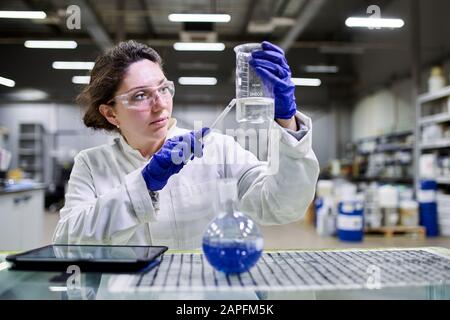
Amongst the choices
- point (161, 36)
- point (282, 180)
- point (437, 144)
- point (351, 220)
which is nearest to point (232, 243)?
point (282, 180)

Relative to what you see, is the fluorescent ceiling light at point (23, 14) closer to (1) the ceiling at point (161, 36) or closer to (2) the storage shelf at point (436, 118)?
(1) the ceiling at point (161, 36)

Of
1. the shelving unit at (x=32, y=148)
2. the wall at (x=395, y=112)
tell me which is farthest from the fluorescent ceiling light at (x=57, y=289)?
the shelving unit at (x=32, y=148)

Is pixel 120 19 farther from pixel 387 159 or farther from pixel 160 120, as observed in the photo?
pixel 387 159

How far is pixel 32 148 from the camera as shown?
815 cm

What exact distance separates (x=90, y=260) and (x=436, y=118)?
14.0 ft

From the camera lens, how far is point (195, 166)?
1.20m

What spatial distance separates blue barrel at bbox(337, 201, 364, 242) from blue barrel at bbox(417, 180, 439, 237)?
0.61 meters

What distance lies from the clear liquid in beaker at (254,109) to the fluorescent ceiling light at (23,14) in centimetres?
147

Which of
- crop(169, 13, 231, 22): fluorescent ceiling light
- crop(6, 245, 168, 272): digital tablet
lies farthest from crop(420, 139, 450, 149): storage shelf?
crop(6, 245, 168, 272): digital tablet

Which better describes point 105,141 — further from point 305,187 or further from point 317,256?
point 317,256

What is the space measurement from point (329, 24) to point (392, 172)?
Result: 1942 mm

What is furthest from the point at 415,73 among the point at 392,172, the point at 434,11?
the point at 392,172

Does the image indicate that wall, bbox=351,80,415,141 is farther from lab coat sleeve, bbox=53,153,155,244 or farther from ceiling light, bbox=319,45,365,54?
lab coat sleeve, bbox=53,153,155,244

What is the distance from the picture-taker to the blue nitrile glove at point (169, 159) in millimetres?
861
